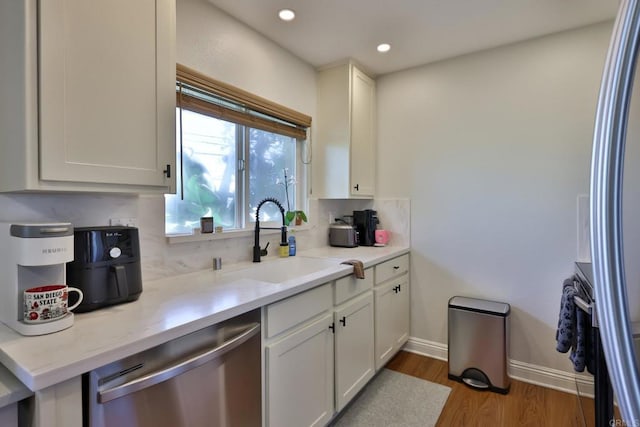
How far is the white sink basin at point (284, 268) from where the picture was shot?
190cm

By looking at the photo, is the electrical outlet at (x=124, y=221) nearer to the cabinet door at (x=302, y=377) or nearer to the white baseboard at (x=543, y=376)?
the cabinet door at (x=302, y=377)

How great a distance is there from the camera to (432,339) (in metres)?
2.75

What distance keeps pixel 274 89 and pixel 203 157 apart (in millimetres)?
808

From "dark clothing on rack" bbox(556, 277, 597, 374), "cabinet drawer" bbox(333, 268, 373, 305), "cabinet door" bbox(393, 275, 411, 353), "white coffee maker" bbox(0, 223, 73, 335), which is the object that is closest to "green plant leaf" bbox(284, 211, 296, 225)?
"cabinet drawer" bbox(333, 268, 373, 305)

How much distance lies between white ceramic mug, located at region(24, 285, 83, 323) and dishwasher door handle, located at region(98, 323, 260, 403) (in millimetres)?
302

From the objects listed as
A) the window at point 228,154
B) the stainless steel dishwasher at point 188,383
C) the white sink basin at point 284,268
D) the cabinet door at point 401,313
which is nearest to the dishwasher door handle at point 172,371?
the stainless steel dishwasher at point 188,383

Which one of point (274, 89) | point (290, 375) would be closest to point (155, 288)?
point (290, 375)

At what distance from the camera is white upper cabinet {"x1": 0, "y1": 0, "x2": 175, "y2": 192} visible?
1009 mm

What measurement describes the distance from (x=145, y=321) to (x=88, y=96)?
80 centimetres

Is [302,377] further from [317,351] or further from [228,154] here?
[228,154]

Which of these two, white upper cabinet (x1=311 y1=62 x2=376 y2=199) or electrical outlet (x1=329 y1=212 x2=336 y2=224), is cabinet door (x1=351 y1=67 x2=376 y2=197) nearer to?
white upper cabinet (x1=311 y1=62 x2=376 y2=199)

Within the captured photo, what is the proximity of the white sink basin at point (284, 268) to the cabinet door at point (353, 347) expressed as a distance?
0.30 m

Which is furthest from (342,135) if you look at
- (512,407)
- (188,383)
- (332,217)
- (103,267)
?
(512,407)

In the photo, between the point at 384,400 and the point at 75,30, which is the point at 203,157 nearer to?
the point at 75,30
